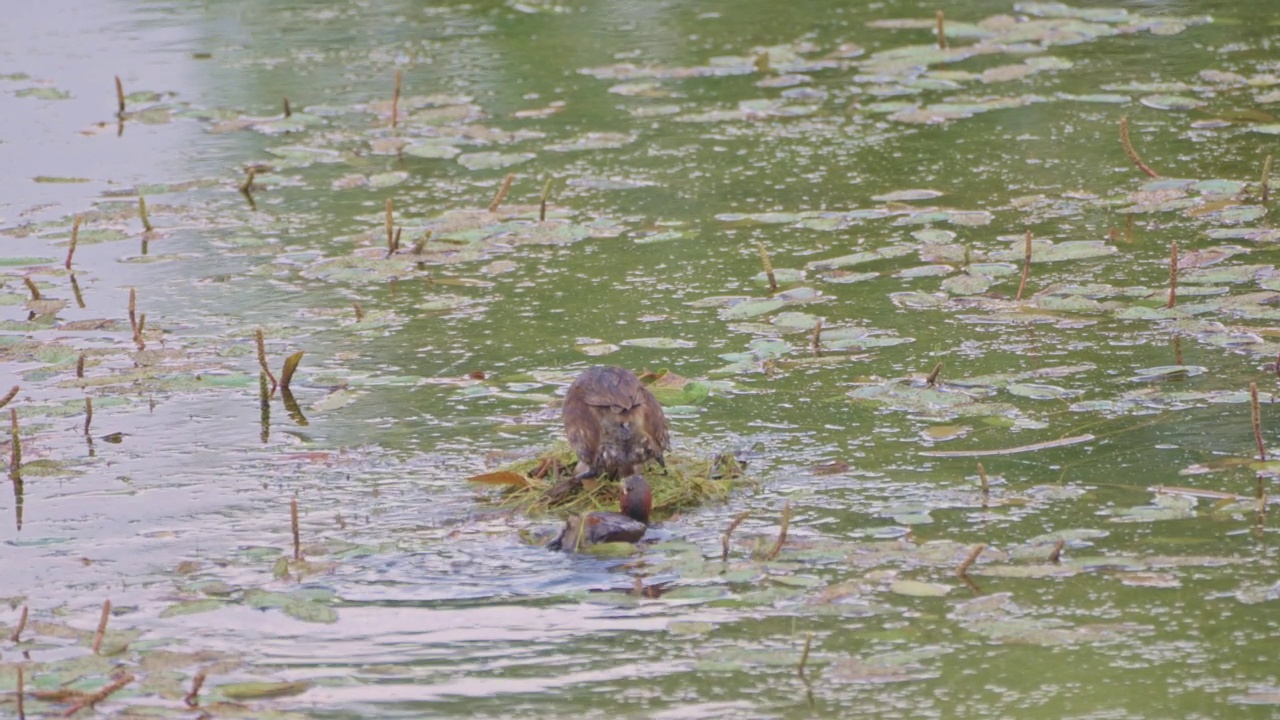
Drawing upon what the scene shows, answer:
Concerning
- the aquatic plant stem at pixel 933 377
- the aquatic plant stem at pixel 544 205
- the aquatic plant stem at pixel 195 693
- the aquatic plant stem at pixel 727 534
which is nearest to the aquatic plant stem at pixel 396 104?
the aquatic plant stem at pixel 544 205

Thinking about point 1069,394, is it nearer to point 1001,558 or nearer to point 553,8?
point 1001,558

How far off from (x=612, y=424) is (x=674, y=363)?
1.02 meters

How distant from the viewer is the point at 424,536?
12.3 ft

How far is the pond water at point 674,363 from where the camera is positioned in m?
3.15

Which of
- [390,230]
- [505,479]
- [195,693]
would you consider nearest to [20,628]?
[195,693]

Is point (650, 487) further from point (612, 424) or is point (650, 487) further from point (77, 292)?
point (77, 292)

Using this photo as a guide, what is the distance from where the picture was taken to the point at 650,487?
12.6ft

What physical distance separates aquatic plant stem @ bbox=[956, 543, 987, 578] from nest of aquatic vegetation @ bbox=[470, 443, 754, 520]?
0.65 meters

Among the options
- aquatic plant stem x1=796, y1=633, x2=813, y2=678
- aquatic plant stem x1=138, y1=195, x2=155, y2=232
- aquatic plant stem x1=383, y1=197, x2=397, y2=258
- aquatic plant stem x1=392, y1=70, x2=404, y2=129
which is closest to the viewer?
aquatic plant stem x1=796, y1=633, x2=813, y2=678

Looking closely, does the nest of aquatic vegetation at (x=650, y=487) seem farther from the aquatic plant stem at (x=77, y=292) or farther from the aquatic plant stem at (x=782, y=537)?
the aquatic plant stem at (x=77, y=292)

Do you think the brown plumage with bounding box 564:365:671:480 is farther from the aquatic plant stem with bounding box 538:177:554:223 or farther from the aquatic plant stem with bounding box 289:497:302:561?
the aquatic plant stem with bounding box 538:177:554:223

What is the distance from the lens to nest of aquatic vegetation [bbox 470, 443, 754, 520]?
384 centimetres

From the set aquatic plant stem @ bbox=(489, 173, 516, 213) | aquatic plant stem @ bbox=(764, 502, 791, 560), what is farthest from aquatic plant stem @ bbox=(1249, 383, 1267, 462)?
aquatic plant stem @ bbox=(489, 173, 516, 213)

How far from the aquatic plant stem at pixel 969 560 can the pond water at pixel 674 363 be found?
0.07ft
